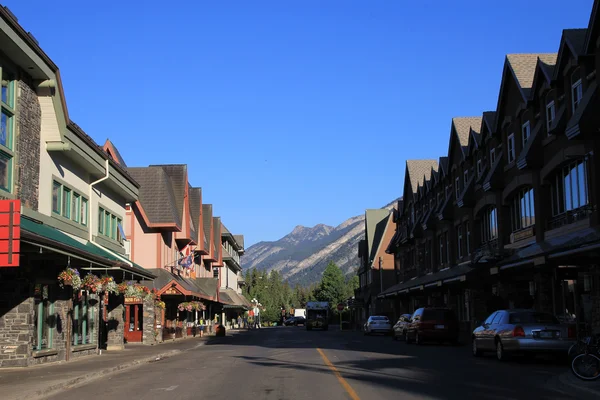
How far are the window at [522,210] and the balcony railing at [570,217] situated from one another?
2085mm

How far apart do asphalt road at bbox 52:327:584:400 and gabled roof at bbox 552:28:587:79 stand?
36.6 feet

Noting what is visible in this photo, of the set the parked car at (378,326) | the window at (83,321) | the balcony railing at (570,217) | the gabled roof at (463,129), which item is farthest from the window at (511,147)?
the parked car at (378,326)

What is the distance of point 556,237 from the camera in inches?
1078

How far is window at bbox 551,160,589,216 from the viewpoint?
25625 mm

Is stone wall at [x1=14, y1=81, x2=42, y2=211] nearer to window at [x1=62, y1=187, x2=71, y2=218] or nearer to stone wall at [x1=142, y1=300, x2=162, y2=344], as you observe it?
window at [x1=62, y1=187, x2=71, y2=218]

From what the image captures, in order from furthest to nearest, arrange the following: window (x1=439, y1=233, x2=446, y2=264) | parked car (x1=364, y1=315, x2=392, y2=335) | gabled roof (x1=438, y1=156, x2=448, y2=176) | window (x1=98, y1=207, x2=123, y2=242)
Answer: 1. parked car (x1=364, y1=315, x2=392, y2=335)
2. window (x1=439, y1=233, x2=446, y2=264)
3. gabled roof (x1=438, y1=156, x2=448, y2=176)
4. window (x1=98, y1=207, x2=123, y2=242)

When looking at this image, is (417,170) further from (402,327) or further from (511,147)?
(511,147)

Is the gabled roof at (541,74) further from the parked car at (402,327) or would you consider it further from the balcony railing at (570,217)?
the parked car at (402,327)

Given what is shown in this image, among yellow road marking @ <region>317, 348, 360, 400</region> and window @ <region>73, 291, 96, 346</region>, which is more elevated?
window @ <region>73, 291, 96, 346</region>

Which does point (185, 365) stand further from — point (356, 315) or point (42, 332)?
point (356, 315)

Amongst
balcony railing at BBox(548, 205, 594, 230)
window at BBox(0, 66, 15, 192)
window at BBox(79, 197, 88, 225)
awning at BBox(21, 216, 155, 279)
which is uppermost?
window at BBox(0, 66, 15, 192)

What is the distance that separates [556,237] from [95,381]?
17924 millimetres

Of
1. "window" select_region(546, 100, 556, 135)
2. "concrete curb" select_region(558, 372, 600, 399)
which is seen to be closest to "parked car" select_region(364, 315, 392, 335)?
"window" select_region(546, 100, 556, 135)

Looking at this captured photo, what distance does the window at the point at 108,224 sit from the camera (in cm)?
2938
